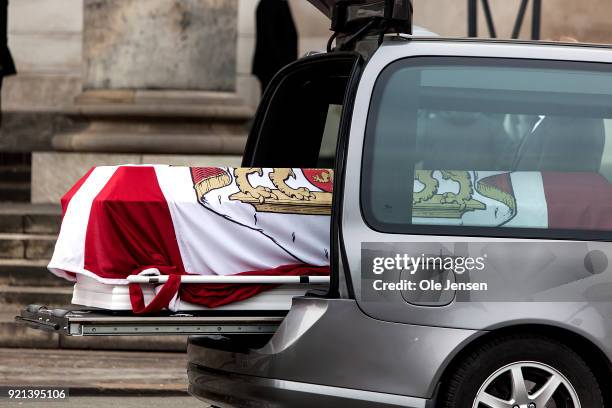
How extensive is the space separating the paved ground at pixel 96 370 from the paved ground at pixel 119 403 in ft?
0.65

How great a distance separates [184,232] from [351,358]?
0.89 m

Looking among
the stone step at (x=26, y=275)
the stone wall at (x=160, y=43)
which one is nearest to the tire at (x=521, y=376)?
the stone step at (x=26, y=275)

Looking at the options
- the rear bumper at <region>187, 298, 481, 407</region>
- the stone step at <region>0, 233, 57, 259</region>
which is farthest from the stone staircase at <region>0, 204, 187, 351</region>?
the rear bumper at <region>187, 298, 481, 407</region>

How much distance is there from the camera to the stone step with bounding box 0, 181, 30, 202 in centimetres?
1491

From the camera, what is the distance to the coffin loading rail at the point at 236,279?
19.4ft

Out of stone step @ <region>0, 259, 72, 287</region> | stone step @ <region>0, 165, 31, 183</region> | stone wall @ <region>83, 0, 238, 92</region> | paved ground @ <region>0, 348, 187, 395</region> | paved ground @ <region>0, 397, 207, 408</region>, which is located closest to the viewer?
paved ground @ <region>0, 397, 207, 408</region>

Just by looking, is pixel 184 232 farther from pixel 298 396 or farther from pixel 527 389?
pixel 527 389

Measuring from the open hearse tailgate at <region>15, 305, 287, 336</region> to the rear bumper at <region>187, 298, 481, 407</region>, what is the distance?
154mm

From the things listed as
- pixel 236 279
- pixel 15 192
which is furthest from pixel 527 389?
pixel 15 192

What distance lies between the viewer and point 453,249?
19.0 ft

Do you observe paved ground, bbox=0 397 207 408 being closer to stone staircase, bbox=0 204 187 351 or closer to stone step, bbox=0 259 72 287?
stone staircase, bbox=0 204 187 351

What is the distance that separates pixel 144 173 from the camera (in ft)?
20.0

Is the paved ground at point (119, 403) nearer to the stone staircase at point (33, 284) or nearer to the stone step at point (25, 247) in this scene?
the stone staircase at point (33, 284)

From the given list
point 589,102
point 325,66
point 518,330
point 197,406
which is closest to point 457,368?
point 518,330
